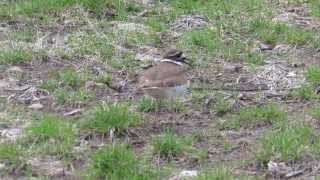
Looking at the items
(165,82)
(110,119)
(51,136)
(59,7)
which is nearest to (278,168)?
(165,82)

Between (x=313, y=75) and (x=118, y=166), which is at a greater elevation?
(x=313, y=75)

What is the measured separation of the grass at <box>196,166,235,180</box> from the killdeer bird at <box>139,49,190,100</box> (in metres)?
1.31

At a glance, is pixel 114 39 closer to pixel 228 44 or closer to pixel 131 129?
pixel 228 44

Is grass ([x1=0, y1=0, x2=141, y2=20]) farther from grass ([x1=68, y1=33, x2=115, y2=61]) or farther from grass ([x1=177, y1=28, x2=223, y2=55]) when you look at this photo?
grass ([x1=177, y1=28, x2=223, y2=55])

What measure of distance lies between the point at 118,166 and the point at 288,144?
147 cm

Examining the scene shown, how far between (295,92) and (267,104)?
43 cm

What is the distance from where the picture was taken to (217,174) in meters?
7.43

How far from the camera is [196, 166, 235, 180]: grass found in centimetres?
739

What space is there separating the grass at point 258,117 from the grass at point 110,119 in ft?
3.03

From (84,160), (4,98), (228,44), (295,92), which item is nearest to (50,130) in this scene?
(84,160)

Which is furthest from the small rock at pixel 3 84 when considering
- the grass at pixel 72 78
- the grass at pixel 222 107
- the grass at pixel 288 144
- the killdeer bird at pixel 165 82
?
the grass at pixel 288 144

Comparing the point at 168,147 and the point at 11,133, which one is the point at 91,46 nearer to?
Result: the point at 11,133

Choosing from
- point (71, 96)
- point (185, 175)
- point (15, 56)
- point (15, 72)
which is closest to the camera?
point (185, 175)

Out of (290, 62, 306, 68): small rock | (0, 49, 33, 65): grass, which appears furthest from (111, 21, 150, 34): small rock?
(290, 62, 306, 68): small rock
